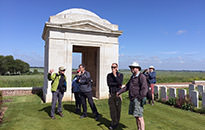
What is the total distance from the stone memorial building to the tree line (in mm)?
55265

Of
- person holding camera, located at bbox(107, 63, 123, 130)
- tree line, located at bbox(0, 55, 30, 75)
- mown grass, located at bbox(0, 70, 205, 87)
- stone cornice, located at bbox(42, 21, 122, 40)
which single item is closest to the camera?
person holding camera, located at bbox(107, 63, 123, 130)

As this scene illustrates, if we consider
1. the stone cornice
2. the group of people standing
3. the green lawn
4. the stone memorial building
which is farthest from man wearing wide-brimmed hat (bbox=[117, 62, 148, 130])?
the stone cornice

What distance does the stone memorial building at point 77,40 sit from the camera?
7664mm

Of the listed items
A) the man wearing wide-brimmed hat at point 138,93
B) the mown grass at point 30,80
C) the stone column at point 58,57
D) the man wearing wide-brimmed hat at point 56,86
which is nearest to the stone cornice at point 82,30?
the stone column at point 58,57

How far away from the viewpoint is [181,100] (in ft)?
22.8

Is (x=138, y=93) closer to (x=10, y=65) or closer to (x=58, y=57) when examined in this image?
(x=58, y=57)

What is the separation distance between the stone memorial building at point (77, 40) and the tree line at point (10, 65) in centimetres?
5526

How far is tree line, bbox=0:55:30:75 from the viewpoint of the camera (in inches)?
2116

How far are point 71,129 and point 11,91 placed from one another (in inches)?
281

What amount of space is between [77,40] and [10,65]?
57.9 metres

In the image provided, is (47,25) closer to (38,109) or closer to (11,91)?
(38,109)

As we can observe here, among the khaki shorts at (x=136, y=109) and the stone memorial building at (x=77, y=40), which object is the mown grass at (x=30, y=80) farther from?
Answer: the khaki shorts at (x=136, y=109)

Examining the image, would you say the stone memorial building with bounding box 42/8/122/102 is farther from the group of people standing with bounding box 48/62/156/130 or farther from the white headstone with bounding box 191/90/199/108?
the white headstone with bounding box 191/90/199/108

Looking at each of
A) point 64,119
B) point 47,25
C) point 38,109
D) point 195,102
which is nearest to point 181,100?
point 195,102
